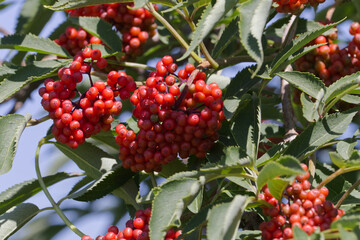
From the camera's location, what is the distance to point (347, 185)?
1.69 meters

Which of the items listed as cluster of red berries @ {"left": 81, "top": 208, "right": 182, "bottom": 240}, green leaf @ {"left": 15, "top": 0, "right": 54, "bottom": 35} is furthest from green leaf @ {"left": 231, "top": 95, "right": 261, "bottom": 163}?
green leaf @ {"left": 15, "top": 0, "right": 54, "bottom": 35}

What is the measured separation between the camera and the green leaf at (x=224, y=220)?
3.89 feet

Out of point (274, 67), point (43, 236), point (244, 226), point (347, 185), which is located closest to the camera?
point (274, 67)

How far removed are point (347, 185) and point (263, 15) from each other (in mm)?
635

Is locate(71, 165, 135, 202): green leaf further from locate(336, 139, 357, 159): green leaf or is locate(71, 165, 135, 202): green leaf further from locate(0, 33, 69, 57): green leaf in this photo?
locate(336, 139, 357, 159): green leaf

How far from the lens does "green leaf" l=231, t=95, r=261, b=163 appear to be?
1577mm

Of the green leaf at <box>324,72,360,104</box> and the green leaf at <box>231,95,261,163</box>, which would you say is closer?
the green leaf at <box>324,72,360,104</box>

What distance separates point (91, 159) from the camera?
1988mm

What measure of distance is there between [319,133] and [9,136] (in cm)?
87

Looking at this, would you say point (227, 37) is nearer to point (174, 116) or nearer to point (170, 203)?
point (174, 116)

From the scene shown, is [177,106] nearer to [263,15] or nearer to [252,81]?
[252,81]

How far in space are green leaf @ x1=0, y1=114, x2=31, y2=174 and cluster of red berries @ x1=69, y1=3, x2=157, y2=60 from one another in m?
0.62

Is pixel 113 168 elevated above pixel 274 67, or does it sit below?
below

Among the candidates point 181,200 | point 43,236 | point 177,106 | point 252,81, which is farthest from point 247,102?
point 43,236
